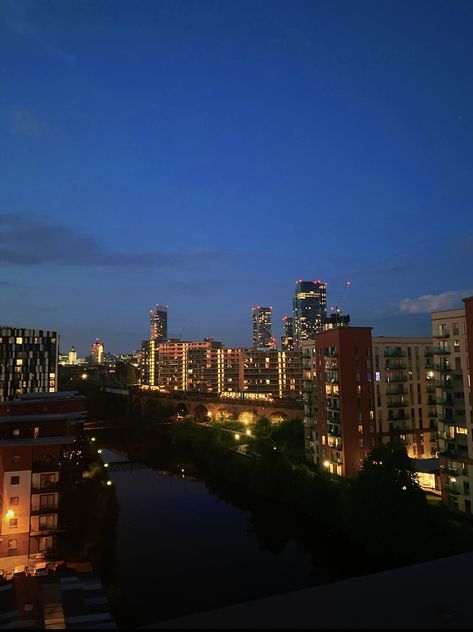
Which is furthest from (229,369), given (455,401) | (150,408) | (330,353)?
(455,401)

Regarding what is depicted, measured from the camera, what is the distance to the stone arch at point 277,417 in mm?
61875

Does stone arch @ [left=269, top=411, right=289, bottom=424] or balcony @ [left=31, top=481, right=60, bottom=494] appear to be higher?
balcony @ [left=31, top=481, right=60, bottom=494]

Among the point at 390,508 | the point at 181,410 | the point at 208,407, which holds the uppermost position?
the point at 208,407

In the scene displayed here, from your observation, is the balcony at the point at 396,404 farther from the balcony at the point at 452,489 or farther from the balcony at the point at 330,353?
the balcony at the point at 452,489

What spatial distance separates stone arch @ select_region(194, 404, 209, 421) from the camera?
7738cm

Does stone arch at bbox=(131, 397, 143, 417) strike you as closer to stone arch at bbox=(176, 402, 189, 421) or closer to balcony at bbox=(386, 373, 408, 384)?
stone arch at bbox=(176, 402, 189, 421)

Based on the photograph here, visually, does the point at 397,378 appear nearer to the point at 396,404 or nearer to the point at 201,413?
the point at 396,404

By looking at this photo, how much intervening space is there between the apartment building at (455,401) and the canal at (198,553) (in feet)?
29.4

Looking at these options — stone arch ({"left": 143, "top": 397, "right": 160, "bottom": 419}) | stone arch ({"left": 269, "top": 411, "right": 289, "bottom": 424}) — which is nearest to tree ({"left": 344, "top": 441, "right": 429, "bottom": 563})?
stone arch ({"left": 269, "top": 411, "right": 289, "bottom": 424})

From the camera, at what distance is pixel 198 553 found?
27.4 meters

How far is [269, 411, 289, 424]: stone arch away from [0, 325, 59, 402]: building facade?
37.7 m

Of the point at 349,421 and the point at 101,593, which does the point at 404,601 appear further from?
the point at 349,421

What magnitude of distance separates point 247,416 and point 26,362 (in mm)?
37990

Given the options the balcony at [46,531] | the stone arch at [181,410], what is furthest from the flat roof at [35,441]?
the stone arch at [181,410]
